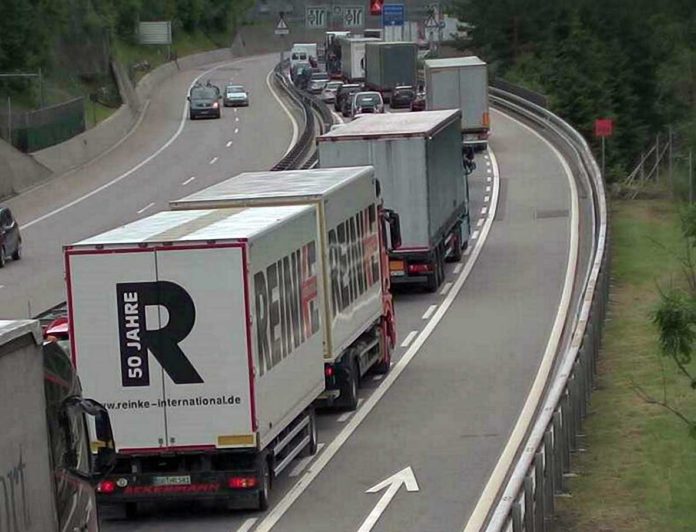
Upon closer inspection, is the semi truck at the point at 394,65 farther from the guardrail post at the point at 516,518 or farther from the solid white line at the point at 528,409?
the guardrail post at the point at 516,518

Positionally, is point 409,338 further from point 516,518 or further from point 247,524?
point 516,518

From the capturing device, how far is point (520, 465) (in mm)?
12328

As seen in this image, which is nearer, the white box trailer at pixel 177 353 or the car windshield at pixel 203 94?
the white box trailer at pixel 177 353

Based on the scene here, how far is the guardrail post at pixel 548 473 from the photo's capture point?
13861 mm

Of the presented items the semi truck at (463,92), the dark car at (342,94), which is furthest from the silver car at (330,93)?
the semi truck at (463,92)

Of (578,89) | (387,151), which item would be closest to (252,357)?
(387,151)

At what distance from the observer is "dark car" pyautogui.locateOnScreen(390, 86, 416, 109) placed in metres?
80.5

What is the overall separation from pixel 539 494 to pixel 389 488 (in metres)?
4.95

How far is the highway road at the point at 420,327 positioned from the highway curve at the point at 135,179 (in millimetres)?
117

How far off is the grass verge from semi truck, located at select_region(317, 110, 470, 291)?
3947mm

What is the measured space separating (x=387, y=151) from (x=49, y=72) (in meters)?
45.1

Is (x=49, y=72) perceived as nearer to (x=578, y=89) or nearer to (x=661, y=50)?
(x=578, y=89)

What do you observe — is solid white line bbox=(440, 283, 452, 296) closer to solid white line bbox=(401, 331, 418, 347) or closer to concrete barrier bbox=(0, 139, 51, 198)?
solid white line bbox=(401, 331, 418, 347)

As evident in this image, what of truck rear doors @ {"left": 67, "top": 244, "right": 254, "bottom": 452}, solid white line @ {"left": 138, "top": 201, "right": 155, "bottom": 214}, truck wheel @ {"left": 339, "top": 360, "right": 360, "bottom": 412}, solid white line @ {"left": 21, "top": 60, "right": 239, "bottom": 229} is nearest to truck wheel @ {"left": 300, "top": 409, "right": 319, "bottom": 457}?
truck wheel @ {"left": 339, "top": 360, "right": 360, "bottom": 412}
